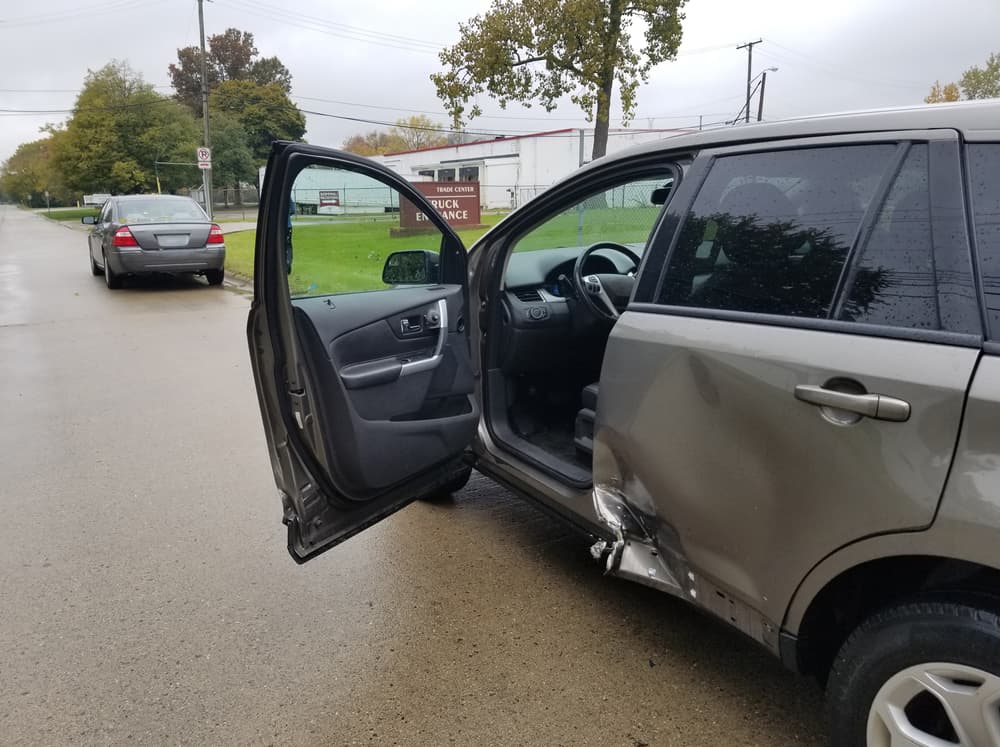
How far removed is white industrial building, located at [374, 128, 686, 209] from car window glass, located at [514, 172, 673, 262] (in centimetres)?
2829

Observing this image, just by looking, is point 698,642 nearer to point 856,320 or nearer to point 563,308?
point 856,320

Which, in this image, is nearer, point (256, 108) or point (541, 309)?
point (541, 309)

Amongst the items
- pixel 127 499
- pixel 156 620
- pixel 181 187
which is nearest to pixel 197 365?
pixel 127 499

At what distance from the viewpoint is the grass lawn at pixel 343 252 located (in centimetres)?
261

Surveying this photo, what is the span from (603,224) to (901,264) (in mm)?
2608

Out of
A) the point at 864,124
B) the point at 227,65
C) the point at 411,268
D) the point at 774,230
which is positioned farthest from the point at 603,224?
the point at 227,65

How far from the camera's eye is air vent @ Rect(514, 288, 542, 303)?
374 centimetres

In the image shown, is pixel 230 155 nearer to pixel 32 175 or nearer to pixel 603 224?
pixel 603 224

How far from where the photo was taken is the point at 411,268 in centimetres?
316

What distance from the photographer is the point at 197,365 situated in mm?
7230

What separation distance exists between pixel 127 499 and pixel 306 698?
221 cm

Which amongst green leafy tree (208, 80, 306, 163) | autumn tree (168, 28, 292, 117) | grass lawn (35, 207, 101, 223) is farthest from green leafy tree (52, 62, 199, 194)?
autumn tree (168, 28, 292, 117)

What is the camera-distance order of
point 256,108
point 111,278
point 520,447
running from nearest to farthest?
point 520,447
point 111,278
point 256,108

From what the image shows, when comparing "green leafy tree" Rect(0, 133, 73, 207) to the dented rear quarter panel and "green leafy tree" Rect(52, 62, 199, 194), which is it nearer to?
"green leafy tree" Rect(52, 62, 199, 194)
